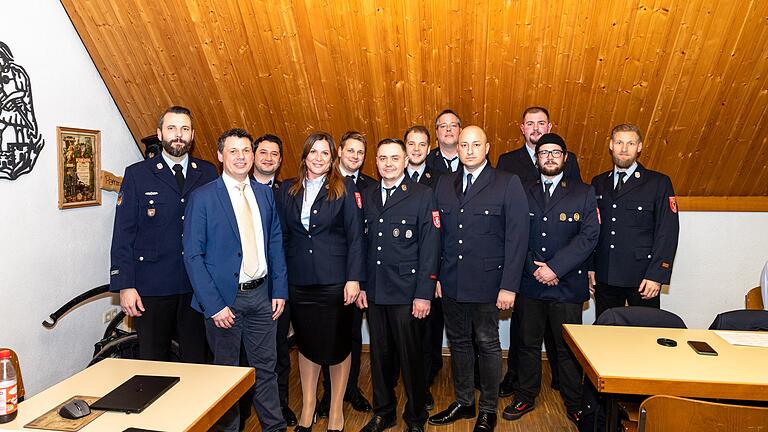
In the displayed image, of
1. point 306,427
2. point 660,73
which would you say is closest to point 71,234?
point 306,427

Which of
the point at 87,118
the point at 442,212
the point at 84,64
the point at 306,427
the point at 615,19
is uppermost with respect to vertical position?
the point at 615,19

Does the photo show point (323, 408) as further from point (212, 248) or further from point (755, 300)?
point (755, 300)

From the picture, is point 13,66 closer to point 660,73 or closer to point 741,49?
point 660,73

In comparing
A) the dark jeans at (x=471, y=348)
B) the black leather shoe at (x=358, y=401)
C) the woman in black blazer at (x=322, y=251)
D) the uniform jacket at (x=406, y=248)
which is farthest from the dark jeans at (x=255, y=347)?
the dark jeans at (x=471, y=348)

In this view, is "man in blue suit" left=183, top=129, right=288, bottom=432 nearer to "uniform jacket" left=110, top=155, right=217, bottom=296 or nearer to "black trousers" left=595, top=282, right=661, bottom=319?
"uniform jacket" left=110, top=155, right=217, bottom=296

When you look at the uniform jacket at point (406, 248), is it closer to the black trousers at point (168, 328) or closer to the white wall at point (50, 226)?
the black trousers at point (168, 328)

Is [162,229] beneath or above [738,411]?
above

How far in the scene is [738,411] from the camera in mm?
1769

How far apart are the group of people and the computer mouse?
1.11 meters

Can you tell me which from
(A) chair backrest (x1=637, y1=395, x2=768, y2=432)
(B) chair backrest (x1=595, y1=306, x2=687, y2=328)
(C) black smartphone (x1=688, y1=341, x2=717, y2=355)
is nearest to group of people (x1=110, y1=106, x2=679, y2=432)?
(B) chair backrest (x1=595, y1=306, x2=687, y2=328)

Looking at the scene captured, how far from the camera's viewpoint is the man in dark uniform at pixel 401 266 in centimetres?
326

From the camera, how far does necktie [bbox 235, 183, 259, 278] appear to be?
2990 millimetres

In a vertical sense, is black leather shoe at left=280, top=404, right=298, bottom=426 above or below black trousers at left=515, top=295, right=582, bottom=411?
below

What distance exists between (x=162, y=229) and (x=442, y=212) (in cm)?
164
